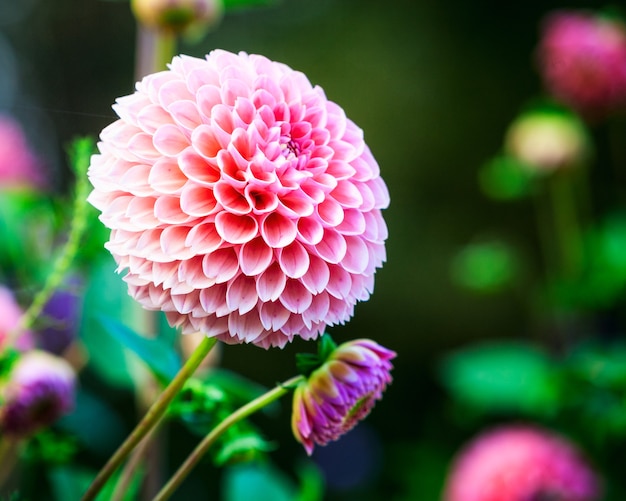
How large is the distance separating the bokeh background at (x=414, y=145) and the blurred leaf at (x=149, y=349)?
2.48ft

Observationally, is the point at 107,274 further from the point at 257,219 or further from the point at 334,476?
the point at 334,476

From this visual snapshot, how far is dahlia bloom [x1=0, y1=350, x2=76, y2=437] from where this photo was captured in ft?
1.17

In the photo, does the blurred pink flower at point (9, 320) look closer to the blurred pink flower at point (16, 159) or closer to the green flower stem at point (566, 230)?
the blurred pink flower at point (16, 159)

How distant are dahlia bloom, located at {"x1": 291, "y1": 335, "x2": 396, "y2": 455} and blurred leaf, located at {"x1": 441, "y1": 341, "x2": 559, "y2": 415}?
56 centimetres

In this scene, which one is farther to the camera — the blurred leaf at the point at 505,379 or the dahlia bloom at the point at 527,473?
the blurred leaf at the point at 505,379

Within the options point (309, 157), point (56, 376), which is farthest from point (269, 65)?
point (56, 376)

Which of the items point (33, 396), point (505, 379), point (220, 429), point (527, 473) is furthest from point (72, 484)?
point (505, 379)

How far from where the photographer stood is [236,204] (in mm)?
257

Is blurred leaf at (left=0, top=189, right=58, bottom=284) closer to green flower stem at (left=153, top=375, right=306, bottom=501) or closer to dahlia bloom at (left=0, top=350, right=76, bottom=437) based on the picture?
dahlia bloom at (left=0, top=350, right=76, bottom=437)

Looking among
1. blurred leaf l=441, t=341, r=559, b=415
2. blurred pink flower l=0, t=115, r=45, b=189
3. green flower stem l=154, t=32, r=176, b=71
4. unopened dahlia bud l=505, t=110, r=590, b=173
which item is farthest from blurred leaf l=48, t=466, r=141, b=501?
unopened dahlia bud l=505, t=110, r=590, b=173

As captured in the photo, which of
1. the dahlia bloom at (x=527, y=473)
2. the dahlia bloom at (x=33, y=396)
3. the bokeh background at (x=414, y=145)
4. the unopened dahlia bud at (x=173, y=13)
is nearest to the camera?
the dahlia bloom at (x=33, y=396)

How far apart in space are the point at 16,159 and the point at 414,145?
3.08ft

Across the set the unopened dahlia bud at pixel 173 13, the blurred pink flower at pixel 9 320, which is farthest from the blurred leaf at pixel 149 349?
the unopened dahlia bud at pixel 173 13

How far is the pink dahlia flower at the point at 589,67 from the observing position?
852 mm
